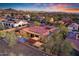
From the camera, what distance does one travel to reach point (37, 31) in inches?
45.1

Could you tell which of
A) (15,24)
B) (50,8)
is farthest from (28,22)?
(50,8)

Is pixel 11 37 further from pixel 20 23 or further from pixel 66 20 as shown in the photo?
pixel 66 20

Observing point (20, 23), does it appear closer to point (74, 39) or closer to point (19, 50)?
point (19, 50)

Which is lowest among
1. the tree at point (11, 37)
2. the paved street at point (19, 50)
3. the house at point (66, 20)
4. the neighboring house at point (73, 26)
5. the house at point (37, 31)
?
the paved street at point (19, 50)

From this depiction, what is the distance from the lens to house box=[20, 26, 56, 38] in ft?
3.74

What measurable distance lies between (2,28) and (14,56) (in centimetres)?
25

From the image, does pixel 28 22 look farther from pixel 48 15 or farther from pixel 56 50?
pixel 56 50

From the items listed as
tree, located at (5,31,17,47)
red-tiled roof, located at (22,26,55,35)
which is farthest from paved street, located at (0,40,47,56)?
red-tiled roof, located at (22,26,55,35)

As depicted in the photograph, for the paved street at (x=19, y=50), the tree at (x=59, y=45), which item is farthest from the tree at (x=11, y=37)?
the tree at (x=59, y=45)

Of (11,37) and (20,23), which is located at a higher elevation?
(20,23)

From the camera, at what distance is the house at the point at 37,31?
3.74 ft

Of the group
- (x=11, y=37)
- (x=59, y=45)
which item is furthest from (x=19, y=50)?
(x=59, y=45)

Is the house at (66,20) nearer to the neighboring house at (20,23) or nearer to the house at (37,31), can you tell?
the house at (37,31)

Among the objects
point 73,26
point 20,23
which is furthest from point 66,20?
point 20,23
